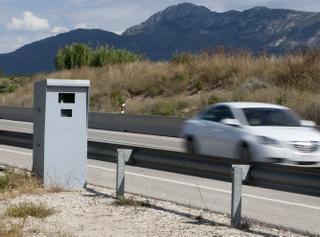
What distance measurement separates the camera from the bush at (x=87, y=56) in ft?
223

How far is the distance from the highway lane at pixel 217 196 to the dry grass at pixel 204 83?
15.9 m

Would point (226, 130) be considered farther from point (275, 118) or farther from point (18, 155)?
point (18, 155)

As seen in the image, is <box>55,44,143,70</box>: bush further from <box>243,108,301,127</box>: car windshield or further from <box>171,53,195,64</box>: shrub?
<box>243,108,301,127</box>: car windshield

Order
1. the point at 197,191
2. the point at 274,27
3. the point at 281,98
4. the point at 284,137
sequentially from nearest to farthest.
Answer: the point at 197,191
the point at 284,137
the point at 281,98
the point at 274,27

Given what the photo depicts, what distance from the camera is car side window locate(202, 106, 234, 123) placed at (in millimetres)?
17000

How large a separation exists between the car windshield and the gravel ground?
19.2ft

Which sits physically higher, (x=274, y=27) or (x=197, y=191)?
(x=274, y=27)

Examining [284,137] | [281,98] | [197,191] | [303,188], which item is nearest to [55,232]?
[303,188]

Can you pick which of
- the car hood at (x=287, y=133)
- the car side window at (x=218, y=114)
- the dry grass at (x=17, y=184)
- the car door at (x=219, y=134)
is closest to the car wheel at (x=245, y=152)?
the car door at (x=219, y=134)

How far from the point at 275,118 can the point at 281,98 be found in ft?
58.0

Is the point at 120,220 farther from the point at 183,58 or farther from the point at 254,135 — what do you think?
the point at 183,58

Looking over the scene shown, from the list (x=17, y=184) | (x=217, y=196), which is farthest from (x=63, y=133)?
(x=217, y=196)

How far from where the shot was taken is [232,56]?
147 ft

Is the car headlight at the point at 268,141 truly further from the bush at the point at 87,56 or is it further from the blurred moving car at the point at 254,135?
the bush at the point at 87,56
